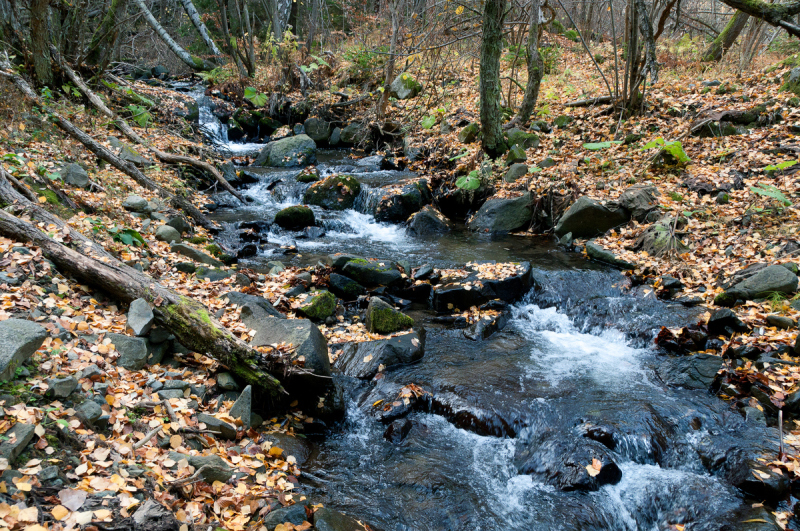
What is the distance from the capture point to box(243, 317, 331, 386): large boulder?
4.55 metres

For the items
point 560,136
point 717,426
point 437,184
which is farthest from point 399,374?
point 560,136

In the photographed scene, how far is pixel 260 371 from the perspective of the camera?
14.0 feet

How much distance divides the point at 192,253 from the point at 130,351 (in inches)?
123

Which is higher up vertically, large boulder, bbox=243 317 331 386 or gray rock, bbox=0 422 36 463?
gray rock, bbox=0 422 36 463

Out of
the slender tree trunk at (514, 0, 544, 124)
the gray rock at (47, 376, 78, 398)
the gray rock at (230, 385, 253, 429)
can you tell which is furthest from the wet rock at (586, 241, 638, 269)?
the gray rock at (47, 376, 78, 398)

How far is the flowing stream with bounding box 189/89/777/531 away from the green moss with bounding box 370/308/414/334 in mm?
501

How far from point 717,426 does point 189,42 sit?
26.6 meters

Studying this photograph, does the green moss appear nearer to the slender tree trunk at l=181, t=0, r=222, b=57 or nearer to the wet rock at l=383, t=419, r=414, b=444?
the wet rock at l=383, t=419, r=414, b=444

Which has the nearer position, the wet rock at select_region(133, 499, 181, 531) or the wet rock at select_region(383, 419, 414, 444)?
the wet rock at select_region(133, 499, 181, 531)

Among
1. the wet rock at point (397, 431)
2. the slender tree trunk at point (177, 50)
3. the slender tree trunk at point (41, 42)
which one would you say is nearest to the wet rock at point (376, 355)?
the wet rock at point (397, 431)

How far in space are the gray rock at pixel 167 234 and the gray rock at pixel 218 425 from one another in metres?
4.02

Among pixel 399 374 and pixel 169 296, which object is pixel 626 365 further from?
pixel 169 296

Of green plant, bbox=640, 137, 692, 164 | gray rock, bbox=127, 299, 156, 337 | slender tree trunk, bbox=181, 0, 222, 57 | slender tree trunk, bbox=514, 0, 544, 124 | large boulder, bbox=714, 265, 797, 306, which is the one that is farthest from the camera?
slender tree trunk, bbox=181, 0, 222, 57

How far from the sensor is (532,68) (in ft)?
38.5
